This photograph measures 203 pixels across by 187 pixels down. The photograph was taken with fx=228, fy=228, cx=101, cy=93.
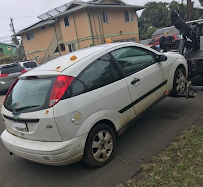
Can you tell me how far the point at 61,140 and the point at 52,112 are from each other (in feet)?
1.22

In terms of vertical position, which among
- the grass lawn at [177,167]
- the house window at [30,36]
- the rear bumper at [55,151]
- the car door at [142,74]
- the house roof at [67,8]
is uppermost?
the house roof at [67,8]

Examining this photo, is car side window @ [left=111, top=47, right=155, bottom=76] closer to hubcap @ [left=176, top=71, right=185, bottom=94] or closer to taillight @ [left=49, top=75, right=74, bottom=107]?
hubcap @ [left=176, top=71, right=185, bottom=94]

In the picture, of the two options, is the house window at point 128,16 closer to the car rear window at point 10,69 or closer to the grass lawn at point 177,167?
the car rear window at point 10,69

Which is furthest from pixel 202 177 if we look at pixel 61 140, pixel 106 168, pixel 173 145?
pixel 61 140

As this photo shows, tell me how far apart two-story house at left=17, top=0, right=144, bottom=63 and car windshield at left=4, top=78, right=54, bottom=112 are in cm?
2156

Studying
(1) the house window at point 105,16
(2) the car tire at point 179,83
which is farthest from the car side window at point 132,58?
(1) the house window at point 105,16

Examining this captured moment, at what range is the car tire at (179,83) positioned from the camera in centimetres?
492

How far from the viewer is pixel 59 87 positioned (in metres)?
2.92

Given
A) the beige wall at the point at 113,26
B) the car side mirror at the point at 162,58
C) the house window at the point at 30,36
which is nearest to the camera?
the car side mirror at the point at 162,58

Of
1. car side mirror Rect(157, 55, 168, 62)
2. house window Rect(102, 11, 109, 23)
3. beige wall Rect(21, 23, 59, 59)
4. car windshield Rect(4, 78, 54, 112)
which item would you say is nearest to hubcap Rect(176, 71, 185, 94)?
car side mirror Rect(157, 55, 168, 62)

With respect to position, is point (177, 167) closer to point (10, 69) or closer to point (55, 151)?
point (55, 151)

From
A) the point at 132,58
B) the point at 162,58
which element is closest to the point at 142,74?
the point at 132,58

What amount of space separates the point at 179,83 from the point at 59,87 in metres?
3.08

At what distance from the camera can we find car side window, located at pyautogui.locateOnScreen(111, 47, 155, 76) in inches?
150
